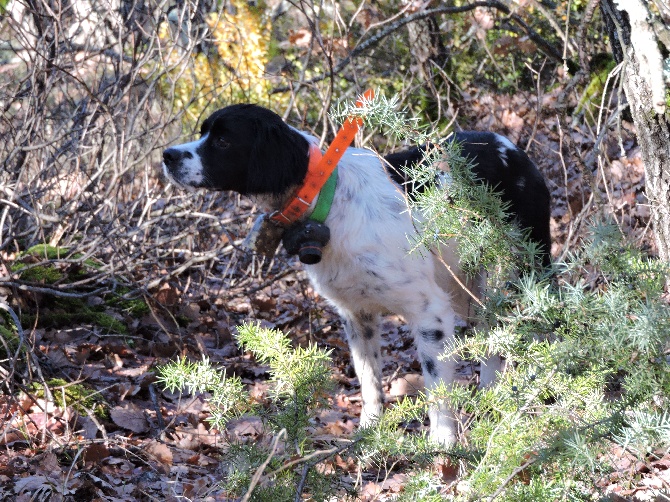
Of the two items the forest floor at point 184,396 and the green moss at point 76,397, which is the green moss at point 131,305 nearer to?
the forest floor at point 184,396

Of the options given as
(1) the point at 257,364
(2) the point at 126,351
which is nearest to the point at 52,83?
(2) the point at 126,351

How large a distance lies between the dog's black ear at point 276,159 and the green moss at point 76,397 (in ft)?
4.12

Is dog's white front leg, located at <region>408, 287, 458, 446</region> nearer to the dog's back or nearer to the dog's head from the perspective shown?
the dog's back

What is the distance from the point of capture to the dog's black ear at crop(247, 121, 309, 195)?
152 inches

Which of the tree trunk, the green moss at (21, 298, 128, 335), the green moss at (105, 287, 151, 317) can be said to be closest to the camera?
the tree trunk

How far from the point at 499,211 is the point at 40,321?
3.65m

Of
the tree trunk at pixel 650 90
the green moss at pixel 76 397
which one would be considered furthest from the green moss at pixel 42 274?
the tree trunk at pixel 650 90

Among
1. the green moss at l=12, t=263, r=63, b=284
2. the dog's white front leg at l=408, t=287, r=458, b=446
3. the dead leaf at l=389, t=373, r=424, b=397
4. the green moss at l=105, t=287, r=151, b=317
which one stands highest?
the dog's white front leg at l=408, t=287, r=458, b=446

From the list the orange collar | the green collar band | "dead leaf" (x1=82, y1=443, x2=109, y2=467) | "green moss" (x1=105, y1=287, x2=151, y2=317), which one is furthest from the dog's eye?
"green moss" (x1=105, y1=287, x2=151, y2=317)

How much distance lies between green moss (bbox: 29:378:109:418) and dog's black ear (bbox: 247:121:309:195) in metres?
1.25

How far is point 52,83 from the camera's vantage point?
191 inches

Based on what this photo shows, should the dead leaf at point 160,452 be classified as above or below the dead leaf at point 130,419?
above

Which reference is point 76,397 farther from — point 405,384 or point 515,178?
point 515,178

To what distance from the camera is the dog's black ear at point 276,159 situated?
3.86m
